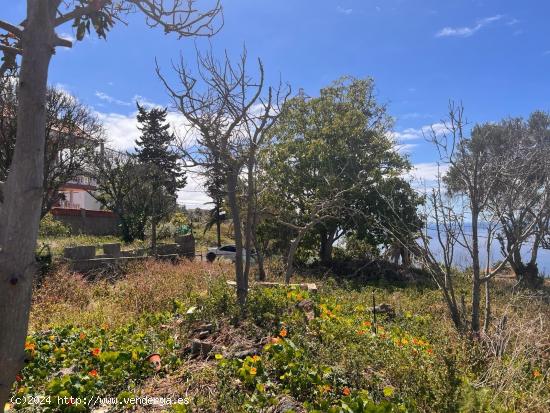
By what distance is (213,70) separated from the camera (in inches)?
276

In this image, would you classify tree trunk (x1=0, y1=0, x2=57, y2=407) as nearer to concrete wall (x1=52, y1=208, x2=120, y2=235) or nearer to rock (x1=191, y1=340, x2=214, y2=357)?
rock (x1=191, y1=340, x2=214, y2=357)

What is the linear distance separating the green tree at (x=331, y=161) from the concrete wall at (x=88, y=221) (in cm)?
1109

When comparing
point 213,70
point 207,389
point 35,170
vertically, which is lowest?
point 207,389

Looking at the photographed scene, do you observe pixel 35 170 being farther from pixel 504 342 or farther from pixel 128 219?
pixel 128 219

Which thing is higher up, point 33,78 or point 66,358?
point 33,78

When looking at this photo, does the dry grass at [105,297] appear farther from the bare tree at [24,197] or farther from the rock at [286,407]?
the bare tree at [24,197]

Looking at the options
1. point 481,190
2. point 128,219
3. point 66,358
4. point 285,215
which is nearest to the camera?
point 66,358

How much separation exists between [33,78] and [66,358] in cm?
345

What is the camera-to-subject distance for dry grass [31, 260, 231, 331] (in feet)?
19.6

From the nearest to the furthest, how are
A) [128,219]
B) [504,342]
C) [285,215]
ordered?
1. [504,342]
2. [285,215]
3. [128,219]

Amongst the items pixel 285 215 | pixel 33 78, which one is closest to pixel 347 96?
pixel 285 215

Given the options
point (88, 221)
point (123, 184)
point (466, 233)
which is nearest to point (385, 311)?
point (466, 233)

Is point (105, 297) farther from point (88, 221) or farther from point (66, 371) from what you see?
point (88, 221)

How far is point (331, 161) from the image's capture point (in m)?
16.1
